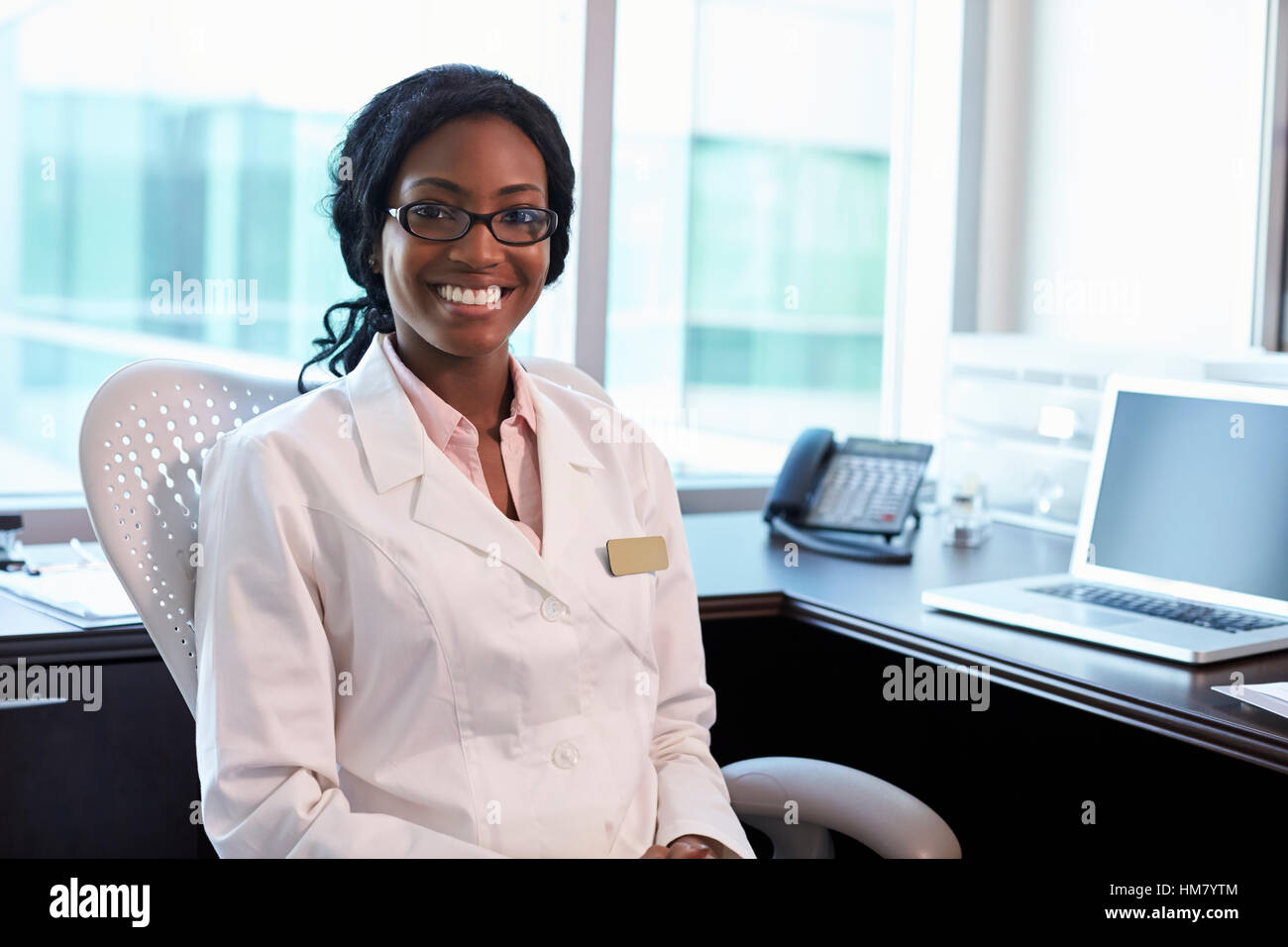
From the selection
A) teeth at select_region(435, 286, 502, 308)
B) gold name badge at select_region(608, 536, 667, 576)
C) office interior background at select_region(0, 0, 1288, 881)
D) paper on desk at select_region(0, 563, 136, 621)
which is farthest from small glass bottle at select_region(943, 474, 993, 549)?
paper on desk at select_region(0, 563, 136, 621)

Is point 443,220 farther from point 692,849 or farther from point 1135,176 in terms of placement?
point 1135,176

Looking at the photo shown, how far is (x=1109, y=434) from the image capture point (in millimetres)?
1983

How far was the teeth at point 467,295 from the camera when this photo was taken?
1.37 meters

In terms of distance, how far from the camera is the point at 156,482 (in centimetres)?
139

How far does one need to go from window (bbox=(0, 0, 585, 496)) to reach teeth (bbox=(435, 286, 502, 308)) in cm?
87

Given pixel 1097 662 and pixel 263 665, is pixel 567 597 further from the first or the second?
pixel 1097 662

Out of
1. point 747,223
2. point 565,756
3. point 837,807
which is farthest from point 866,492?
point 565,756

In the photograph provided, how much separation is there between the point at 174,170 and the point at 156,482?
1213mm

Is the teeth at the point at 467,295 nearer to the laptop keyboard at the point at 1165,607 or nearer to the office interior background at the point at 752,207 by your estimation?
the office interior background at the point at 752,207

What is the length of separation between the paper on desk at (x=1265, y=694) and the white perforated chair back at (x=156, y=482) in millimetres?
1167

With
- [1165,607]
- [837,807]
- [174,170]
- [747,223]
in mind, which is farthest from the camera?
[747,223]

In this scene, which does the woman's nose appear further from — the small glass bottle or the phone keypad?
the small glass bottle

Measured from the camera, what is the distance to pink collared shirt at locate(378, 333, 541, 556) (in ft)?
4.66
